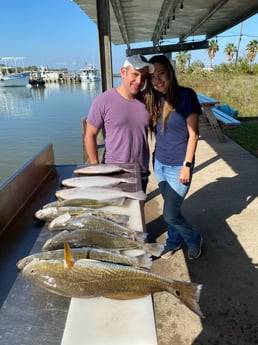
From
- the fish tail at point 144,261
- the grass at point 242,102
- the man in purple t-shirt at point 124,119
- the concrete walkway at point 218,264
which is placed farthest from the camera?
the grass at point 242,102

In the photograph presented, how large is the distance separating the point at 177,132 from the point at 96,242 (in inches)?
65.9

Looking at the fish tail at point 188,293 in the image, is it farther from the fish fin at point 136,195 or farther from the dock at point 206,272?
the fish fin at point 136,195

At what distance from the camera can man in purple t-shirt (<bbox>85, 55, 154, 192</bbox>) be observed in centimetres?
274

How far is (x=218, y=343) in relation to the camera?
7.86ft

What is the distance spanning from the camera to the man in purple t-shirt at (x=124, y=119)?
2.74 metres

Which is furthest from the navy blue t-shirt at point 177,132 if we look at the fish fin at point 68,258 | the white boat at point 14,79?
the white boat at point 14,79

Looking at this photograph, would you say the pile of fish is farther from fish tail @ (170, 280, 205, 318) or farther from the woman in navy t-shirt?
the woman in navy t-shirt

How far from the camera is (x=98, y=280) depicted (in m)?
1.24

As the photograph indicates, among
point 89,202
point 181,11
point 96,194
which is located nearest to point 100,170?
point 96,194

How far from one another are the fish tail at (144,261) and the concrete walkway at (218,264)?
4.33 feet

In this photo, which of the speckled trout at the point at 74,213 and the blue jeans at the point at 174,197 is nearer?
the speckled trout at the point at 74,213

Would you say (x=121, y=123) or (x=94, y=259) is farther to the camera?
(x=121, y=123)

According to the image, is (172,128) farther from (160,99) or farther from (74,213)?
(74,213)

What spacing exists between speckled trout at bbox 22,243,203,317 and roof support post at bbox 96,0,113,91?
477 centimetres
